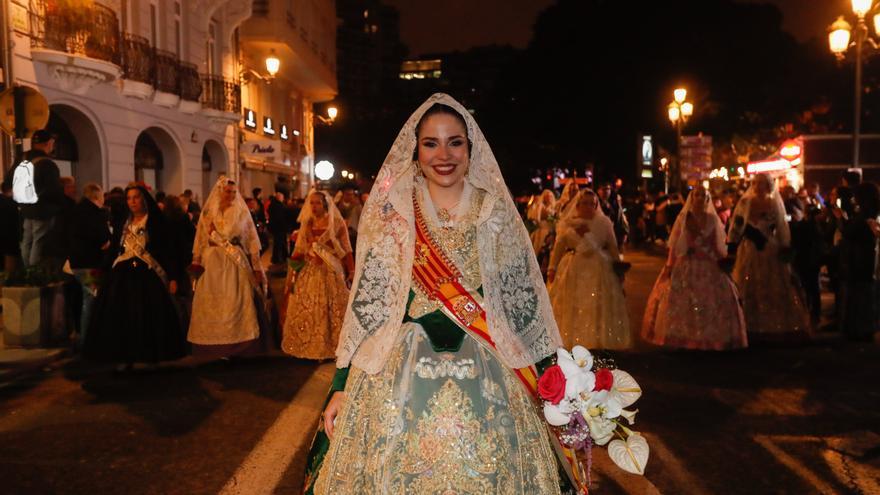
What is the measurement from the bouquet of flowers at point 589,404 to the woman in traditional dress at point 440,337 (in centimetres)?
24

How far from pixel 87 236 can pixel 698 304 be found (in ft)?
22.5

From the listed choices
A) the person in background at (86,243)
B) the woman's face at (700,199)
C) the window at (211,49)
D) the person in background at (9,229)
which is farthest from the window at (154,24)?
the woman's face at (700,199)

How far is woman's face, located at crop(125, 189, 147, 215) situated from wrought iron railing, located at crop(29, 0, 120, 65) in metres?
8.62

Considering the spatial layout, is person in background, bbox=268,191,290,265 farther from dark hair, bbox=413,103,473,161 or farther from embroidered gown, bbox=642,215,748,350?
dark hair, bbox=413,103,473,161

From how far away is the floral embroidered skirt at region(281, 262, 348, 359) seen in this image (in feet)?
29.7

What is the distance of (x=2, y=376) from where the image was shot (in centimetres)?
842

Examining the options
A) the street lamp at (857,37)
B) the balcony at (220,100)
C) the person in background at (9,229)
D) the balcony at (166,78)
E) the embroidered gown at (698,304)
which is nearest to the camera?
the embroidered gown at (698,304)

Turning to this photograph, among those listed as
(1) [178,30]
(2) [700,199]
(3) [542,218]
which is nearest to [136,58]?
(1) [178,30]

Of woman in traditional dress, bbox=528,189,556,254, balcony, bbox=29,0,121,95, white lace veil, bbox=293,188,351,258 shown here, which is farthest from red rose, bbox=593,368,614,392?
balcony, bbox=29,0,121,95

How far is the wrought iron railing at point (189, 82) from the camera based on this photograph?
2257cm

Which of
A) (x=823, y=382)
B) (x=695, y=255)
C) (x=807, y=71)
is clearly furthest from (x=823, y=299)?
(x=807, y=71)

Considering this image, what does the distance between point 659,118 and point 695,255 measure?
3081cm

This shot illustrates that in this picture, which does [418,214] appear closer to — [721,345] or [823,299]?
[721,345]

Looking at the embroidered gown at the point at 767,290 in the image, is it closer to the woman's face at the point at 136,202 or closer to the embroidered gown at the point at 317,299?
the embroidered gown at the point at 317,299
